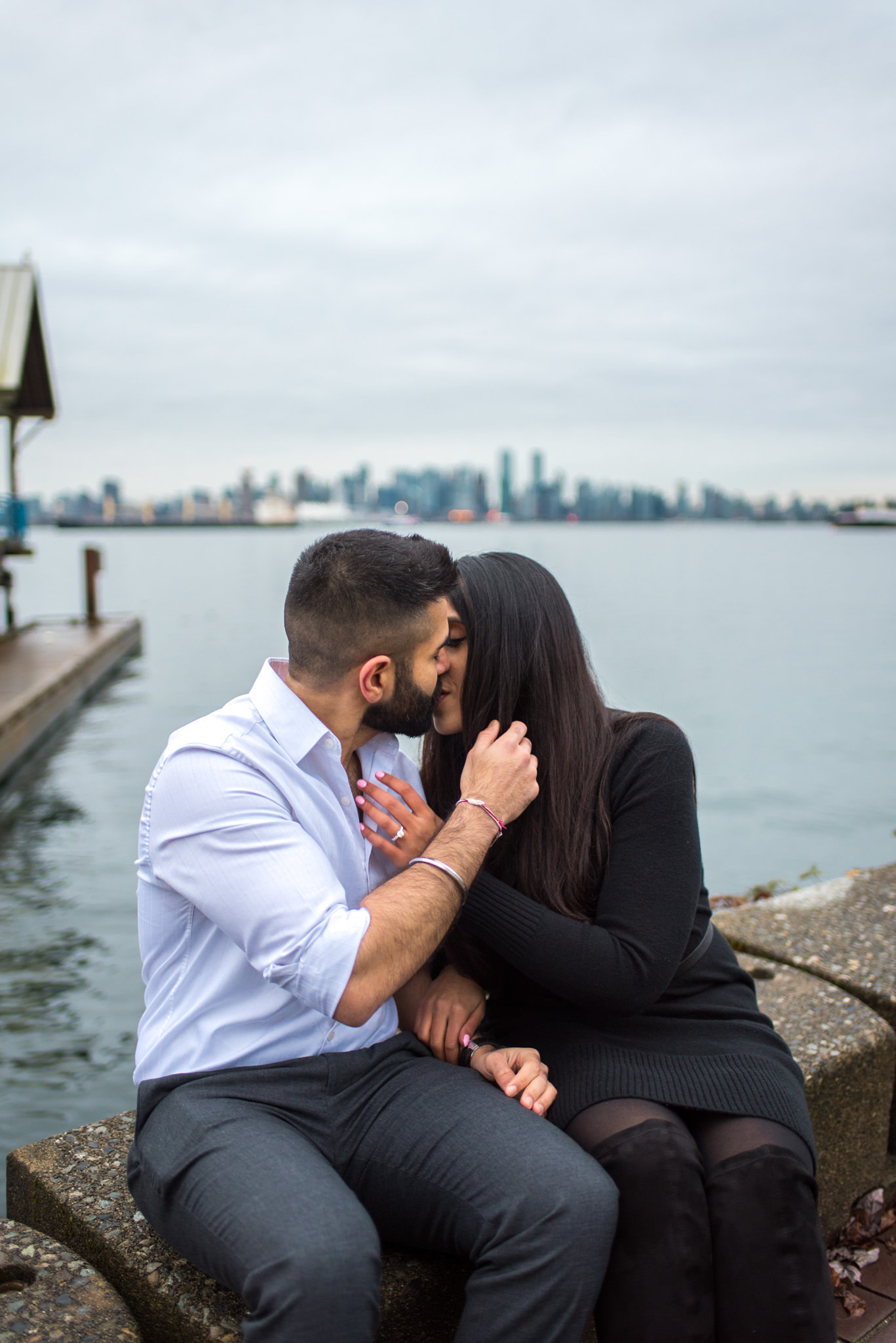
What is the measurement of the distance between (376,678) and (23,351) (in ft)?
65.7

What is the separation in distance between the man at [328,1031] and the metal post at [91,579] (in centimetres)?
2397

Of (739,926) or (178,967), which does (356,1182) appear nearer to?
(178,967)

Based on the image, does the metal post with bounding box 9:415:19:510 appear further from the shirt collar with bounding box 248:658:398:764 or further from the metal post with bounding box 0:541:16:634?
the shirt collar with bounding box 248:658:398:764

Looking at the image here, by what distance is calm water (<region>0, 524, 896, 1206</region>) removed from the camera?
6.90 meters

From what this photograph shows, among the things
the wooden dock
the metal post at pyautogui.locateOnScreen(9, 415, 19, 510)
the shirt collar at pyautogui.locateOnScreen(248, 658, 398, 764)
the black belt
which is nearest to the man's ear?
the shirt collar at pyautogui.locateOnScreen(248, 658, 398, 764)

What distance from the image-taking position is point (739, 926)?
3.70 meters

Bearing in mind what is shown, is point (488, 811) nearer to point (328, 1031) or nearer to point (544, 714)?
point (544, 714)

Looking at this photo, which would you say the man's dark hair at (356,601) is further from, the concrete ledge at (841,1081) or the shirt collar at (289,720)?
the concrete ledge at (841,1081)

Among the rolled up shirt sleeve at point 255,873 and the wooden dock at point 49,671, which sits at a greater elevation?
the rolled up shirt sleeve at point 255,873

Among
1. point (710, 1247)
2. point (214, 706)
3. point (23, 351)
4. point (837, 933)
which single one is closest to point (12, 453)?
point (23, 351)

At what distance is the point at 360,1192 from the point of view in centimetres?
201

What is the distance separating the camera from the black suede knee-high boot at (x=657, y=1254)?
1.87m

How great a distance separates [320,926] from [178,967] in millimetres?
386

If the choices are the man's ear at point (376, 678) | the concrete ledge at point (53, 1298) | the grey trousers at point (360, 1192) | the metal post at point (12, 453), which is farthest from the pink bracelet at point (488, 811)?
the metal post at point (12, 453)
